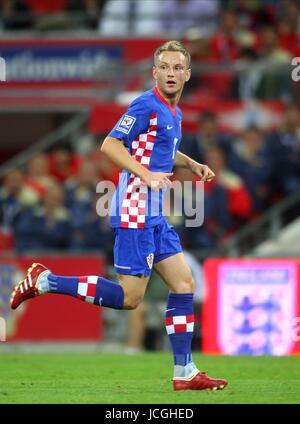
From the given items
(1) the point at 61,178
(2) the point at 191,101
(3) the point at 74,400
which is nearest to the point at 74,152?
(1) the point at 61,178

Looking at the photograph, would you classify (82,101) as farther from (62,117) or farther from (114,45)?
(62,117)

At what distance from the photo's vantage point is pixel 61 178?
1828 centimetres

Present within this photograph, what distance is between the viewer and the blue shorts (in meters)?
8.86

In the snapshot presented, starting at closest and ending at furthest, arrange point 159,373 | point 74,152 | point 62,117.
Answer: point 159,373
point 74,152
point 62,117

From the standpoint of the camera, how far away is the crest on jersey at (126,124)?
29.0 ft

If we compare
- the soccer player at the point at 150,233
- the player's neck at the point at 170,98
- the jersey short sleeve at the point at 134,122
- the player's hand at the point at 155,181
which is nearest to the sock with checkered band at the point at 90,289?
the soccer player at the point at 150,233

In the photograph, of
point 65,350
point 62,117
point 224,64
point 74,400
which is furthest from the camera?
point 62,117

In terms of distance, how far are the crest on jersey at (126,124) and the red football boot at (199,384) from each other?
1.80m

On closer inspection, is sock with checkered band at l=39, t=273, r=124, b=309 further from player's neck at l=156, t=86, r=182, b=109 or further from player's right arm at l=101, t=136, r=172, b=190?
player's neck at l=156, t=86, r=182, b=109

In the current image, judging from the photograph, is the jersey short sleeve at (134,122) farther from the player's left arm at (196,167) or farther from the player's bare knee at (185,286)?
the player's bare knee at (185,286)

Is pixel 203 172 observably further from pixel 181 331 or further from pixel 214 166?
pixel 214 166

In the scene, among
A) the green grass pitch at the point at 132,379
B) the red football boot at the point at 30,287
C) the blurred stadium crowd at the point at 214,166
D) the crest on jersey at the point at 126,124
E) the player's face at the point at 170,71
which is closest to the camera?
the green grass pitch at the point at 132,379

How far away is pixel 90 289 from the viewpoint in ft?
29.5

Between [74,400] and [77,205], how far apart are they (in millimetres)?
8676
